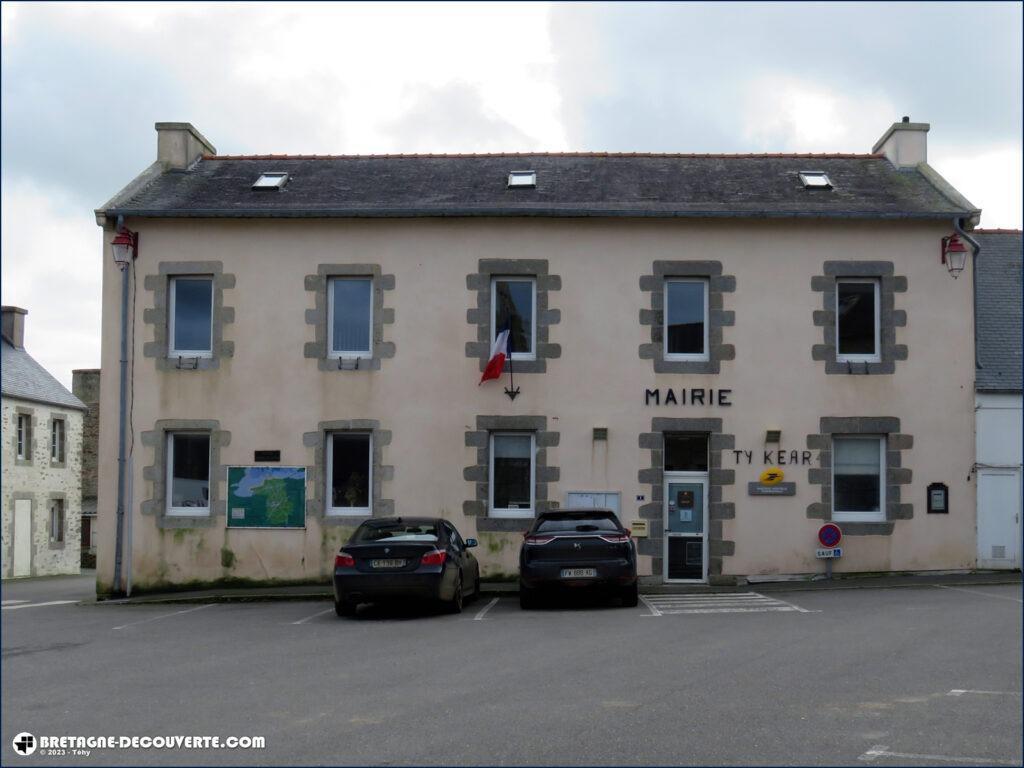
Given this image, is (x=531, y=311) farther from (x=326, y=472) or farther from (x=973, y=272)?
(x=973, y=272)

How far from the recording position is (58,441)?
41.4m

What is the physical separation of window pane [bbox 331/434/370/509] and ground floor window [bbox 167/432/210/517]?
233 cm

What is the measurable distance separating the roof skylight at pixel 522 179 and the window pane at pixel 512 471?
4922mm

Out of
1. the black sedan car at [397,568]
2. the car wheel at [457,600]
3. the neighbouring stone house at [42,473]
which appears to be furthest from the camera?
the neighbouring stone house at [42,473]

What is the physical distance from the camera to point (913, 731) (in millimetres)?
7445

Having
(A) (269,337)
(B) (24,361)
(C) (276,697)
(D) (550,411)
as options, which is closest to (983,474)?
(D) (550,411)

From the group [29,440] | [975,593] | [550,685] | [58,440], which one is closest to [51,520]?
[58,440]

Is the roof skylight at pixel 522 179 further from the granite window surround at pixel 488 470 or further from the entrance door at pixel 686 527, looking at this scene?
the entrance door at pixel 686 527

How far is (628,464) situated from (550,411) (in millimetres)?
1686

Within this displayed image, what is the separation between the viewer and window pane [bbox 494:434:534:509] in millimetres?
20766

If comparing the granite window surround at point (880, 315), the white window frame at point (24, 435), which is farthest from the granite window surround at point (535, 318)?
the white window frame at point (24, 435)

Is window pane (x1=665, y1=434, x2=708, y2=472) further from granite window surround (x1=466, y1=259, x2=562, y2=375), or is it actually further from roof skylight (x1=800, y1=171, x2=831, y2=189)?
roof skylight (x1=800, y1=171, x2=831, y2=189)

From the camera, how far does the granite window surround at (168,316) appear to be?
20.9m

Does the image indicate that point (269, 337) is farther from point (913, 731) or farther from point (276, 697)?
point (913, 731)
